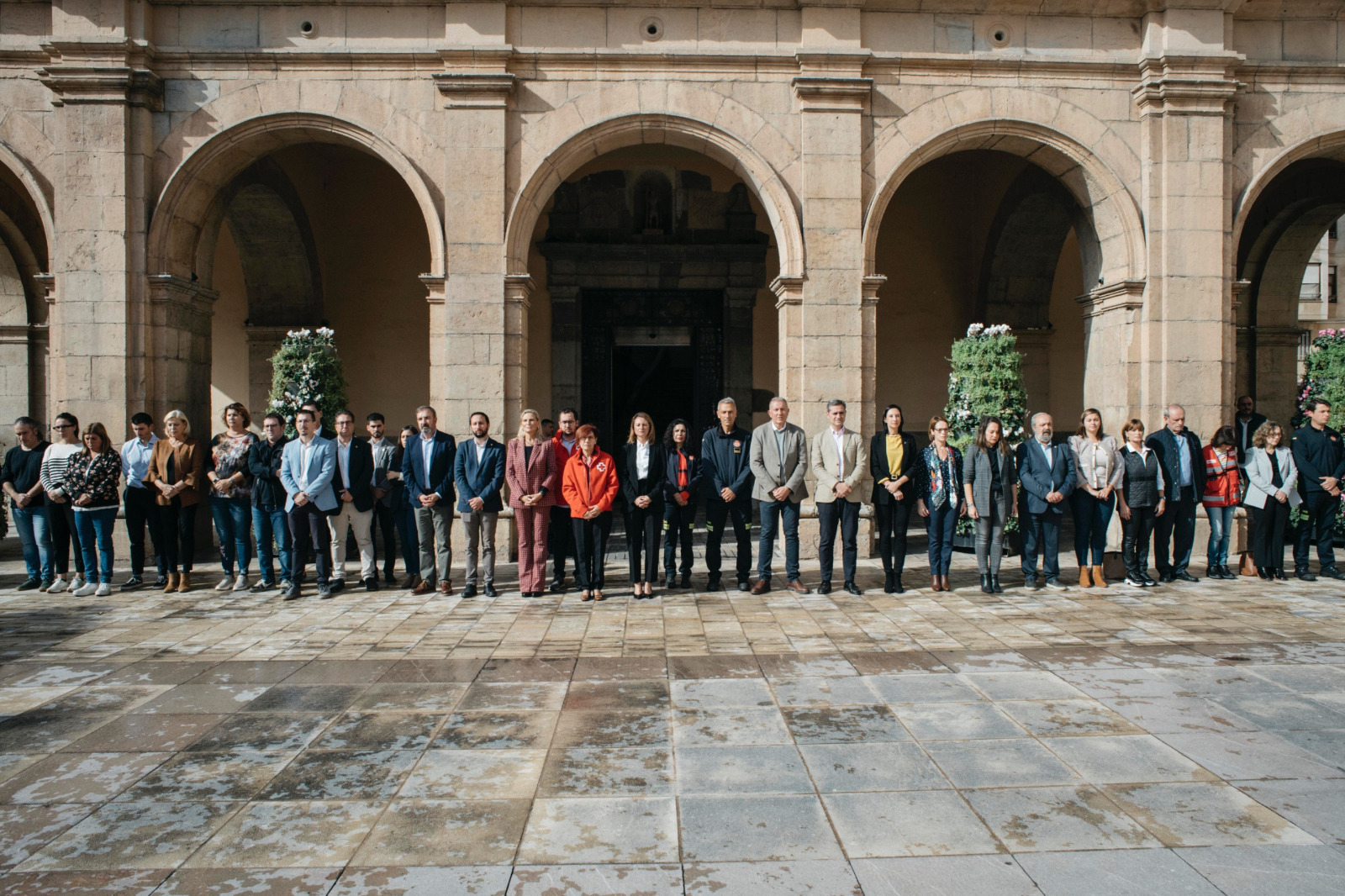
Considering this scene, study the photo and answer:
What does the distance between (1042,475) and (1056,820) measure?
16.4 feet

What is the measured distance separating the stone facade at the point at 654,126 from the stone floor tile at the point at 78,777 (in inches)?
221

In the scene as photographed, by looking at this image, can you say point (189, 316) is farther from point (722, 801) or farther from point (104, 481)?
point (722, 801)

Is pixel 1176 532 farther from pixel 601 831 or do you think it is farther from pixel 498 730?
pixel 601 831

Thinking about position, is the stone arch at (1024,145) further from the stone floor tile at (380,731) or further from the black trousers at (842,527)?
the stone floor tile at (380,731)

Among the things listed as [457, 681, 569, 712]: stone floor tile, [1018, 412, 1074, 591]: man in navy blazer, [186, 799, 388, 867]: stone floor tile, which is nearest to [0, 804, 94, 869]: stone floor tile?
[186, 799, 388, 867]: stone floor tile

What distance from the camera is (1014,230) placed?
1241 centimetres

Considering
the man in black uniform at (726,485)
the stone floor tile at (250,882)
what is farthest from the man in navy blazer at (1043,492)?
the stone floor tile at (250,882)

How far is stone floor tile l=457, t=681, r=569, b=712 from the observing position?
4234mm

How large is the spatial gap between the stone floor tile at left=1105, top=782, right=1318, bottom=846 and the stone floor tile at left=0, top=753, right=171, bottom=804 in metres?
3.84

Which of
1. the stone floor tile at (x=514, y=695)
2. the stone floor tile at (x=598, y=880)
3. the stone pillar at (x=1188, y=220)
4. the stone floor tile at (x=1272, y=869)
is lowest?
Answer: the stone floor tile at (x=598, y=880)

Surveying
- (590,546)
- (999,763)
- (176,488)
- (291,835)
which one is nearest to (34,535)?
(176,488)

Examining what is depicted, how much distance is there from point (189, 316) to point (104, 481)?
2.67 metres

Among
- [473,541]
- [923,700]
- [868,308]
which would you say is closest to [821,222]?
[868,308]

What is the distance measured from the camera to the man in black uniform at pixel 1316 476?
7781 mm
